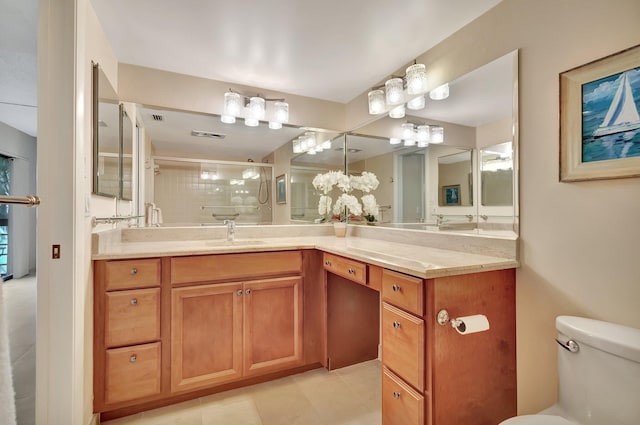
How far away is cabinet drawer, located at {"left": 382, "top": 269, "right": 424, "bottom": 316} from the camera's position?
119cm

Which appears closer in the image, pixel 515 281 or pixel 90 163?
pixel 515 281

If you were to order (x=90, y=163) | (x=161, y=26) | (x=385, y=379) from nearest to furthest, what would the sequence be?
(x=385, y=379) → (x=90, y=163) → (x=161, y=26)

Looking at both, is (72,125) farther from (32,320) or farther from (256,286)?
(32,320)

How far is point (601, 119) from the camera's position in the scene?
42.9 inches

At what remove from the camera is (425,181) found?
1977mm

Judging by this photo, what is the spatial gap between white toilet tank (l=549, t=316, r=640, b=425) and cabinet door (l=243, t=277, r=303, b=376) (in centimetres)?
137

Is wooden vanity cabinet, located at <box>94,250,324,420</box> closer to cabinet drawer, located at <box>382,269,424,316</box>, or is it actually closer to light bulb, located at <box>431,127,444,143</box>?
cabinet drawer, located at <box>382,269,424,316</box>

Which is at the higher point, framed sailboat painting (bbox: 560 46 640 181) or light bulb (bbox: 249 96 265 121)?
light bulb (bbox: 249 96 265 121)

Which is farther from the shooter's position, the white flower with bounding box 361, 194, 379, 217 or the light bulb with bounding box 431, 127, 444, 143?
the white flower with bounding box 361, 194, 379, 217

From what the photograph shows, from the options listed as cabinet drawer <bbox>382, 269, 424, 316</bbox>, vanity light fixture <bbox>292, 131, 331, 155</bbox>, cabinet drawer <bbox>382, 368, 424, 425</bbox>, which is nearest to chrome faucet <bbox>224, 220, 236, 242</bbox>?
vanity light fixture <bbox>292, 131, 331, 155</bbox>

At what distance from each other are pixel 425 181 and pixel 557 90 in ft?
2.82

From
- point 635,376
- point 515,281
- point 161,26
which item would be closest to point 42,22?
point 161,26

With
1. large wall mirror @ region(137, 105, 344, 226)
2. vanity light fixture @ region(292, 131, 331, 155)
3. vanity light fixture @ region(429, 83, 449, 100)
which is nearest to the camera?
vanity light fixture @ region(429, 83, 449, 100)

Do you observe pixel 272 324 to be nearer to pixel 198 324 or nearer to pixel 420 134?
pixel 198 324
